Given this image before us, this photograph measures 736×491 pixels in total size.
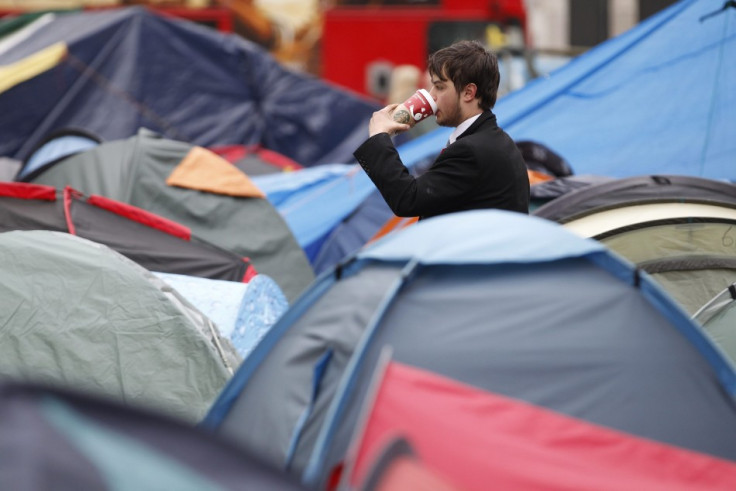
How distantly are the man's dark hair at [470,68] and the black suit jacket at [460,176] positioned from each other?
8 cm

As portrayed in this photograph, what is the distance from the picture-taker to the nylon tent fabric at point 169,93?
25.6ft

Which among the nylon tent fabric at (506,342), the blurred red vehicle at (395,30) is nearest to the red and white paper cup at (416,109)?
the nylon tent fabric at (506,342)

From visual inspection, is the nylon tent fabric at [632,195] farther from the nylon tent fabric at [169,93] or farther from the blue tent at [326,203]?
the nylon tent fabric at [169,93]

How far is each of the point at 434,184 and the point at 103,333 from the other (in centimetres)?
108

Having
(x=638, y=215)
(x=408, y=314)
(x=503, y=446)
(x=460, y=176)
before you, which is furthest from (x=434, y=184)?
(x=638, y=215)

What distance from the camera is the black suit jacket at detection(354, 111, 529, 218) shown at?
3012mm

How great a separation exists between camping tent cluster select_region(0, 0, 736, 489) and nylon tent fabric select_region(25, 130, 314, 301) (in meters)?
0.01

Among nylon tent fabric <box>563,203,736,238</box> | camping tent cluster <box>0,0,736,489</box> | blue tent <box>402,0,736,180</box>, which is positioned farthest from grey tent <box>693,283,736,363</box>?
blue tent <box>402,0,736,180</box>

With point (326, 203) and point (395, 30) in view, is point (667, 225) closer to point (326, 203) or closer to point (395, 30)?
point (326, 203)

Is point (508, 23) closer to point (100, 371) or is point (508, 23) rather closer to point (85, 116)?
point (85, 116)

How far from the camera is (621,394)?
97.0 inches

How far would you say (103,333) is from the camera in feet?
10.7

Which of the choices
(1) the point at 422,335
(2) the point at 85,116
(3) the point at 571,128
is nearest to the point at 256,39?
(2) the point at 85,116

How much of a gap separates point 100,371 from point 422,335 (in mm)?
1170
